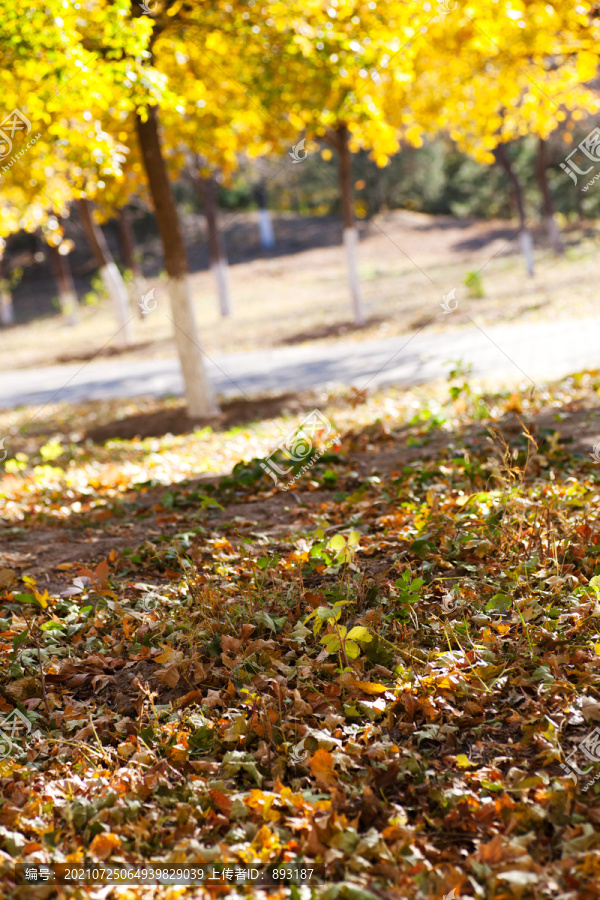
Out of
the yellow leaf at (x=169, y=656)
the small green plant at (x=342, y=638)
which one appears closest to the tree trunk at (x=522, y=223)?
the small green plant at (x=342, y=638)

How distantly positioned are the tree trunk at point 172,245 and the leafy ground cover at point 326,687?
4.80 m

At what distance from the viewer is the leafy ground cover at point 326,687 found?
7.05 ft

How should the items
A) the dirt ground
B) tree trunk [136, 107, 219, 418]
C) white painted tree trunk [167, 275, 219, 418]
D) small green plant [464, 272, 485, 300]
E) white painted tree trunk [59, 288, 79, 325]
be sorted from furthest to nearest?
1. white painted tree trunk [59, 288, 79, 325]
2. small green plant [464, 272, 485, 300]
3. the dirt ground
4. white painted tree trunk [167, 275, 219, 418]
5. tree trunk [136, 107, 219, 418]

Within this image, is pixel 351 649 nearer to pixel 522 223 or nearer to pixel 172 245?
pixel 172 245

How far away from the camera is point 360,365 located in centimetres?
1345

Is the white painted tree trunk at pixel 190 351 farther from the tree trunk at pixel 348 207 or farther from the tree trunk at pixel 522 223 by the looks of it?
the tree trunk at pixel 522 223

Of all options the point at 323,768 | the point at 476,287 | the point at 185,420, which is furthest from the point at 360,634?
the point at 476,287

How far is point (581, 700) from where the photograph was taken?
2580mm

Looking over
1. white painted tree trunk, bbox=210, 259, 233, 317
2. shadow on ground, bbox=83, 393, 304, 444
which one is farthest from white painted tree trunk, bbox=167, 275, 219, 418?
white painted tree trunk, bbox=210, 259, 233, 317

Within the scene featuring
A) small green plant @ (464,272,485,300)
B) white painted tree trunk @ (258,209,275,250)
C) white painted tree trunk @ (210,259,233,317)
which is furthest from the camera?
white painted tree trunk @ (258,209,275,250)

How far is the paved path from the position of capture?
440 inches

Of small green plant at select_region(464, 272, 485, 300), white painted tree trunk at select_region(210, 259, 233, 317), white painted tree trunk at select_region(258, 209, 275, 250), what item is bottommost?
small green plant at select_region(464, 272, 485, 300)

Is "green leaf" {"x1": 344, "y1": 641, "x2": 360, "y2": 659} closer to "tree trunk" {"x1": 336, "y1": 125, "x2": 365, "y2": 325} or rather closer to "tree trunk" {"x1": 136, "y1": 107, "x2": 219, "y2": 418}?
"tree trunk" {"x1": 136, "y1": 107, "x2": 219, "y2": 418}

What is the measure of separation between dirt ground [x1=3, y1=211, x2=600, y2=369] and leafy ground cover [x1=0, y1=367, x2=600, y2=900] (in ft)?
42.3
